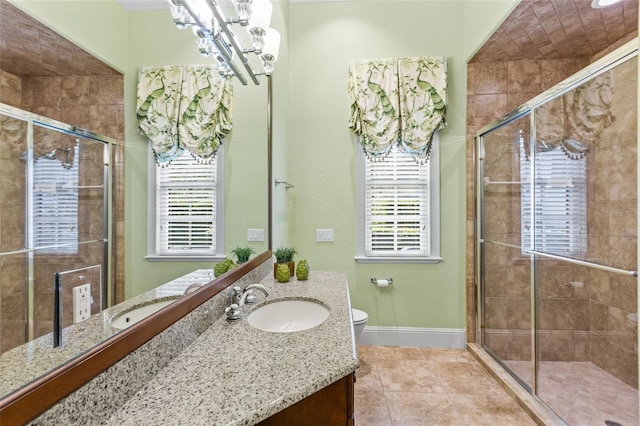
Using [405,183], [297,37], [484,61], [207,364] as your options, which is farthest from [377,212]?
[207,364]

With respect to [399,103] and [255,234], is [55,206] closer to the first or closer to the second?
[255,234]

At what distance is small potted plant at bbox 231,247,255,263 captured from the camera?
1.50 metres

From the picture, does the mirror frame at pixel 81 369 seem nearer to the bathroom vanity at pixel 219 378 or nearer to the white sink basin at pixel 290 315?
the bathroom vanity at pixel 219 378

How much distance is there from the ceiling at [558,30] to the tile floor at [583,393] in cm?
239

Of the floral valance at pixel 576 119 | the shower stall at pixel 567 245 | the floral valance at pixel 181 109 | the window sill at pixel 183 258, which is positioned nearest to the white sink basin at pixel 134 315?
the window sill at pixel 183 258

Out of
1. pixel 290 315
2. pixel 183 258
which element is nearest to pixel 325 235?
pixel 290 315

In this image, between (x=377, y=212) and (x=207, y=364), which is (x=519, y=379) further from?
(x=207, y=364)

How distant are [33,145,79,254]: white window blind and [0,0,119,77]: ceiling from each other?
5.2 inches

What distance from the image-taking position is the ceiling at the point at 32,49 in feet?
1.49

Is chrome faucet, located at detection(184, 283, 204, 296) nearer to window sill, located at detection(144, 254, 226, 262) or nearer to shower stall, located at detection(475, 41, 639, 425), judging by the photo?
window sill, located at detection(144, 254, 226, 262)

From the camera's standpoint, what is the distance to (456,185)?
2.79 meters

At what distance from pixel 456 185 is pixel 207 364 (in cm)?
255

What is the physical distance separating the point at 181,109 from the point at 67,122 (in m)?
0.43

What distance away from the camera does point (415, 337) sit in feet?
9.23
